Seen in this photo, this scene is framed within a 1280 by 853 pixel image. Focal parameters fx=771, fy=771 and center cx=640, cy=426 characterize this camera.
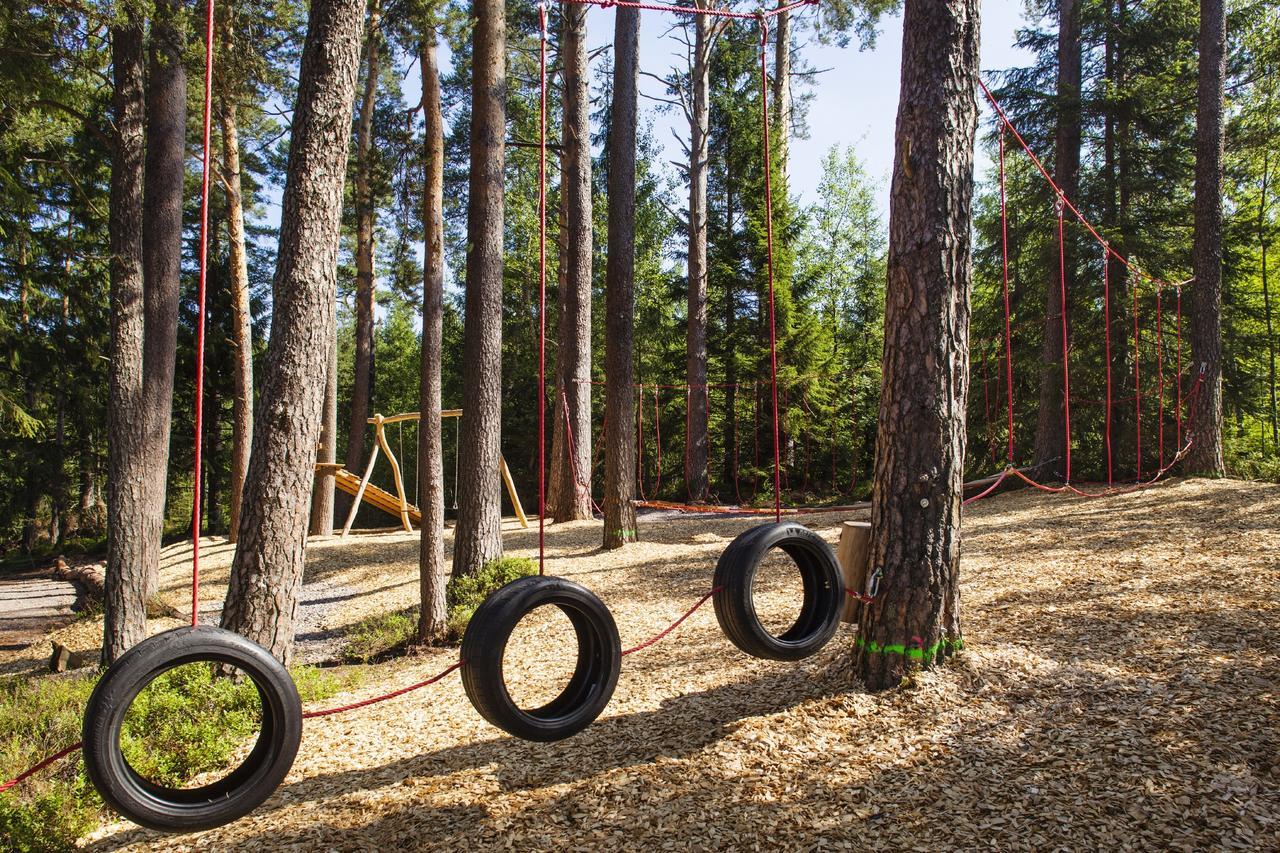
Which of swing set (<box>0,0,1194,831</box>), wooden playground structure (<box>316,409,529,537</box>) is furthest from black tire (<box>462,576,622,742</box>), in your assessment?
wooden playground structure (<box>316,409,529,537</box>)

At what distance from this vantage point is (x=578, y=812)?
2965 millimetres

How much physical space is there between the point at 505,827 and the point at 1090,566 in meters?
4.31

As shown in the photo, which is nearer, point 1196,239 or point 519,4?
point 1196,239

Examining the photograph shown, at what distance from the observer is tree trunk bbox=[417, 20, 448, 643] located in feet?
19.9

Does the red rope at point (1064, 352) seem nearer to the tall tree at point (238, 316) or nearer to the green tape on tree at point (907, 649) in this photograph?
the green tape on tree at point (907, 649)

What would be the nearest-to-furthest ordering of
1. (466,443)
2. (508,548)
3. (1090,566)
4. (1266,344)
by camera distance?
(1090,566), (466,443), (508,548), (1266,344)

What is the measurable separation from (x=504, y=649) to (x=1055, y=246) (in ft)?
37.1

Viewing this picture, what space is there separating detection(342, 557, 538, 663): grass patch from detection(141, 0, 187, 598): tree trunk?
164 centimetres

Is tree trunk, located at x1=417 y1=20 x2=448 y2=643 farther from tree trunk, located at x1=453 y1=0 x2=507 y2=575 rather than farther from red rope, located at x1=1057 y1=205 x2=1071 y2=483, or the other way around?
red rope, located at x1=1057 y1=205 x2=1071 y2=483

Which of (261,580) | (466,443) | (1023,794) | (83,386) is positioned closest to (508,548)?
(466,443)

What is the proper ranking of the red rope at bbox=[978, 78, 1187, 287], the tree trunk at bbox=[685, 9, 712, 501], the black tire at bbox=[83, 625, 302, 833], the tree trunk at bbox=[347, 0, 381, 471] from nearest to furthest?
the black tire at bbox=[83, 625, 302, 833] → the red rope at bbox=[978, 78, 1187, 287] → the tree trunk at bbox=[347, 0, 381, 471] → the tree trunk at bbox=[685, 9, 712, 501]

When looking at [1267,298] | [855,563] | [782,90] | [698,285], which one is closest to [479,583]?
[855,563]

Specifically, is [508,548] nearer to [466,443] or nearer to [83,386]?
[466,443]

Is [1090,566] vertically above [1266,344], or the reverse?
[1266,344]
